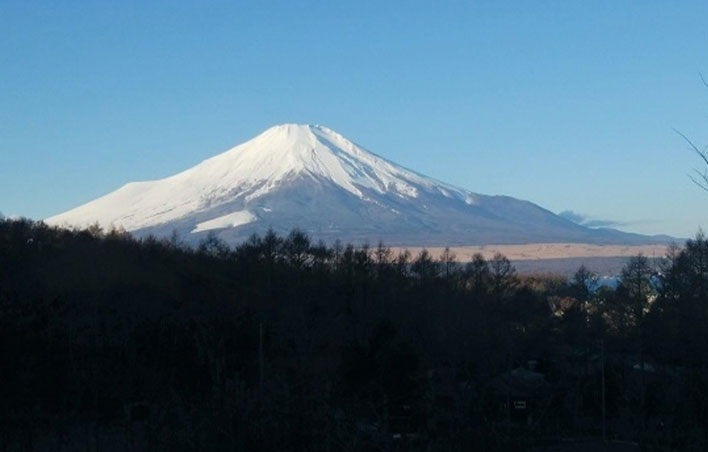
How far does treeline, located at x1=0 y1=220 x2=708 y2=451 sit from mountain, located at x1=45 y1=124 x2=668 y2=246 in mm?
76398

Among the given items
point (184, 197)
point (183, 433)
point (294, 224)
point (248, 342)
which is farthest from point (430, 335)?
point (184, 197)

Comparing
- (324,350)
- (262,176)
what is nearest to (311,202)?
(262,176)

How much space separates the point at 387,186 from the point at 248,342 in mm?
130295

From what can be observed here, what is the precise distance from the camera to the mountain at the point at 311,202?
124438 mm

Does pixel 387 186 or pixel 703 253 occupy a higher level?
pixel 387 186

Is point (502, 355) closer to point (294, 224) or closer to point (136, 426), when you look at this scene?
point (136, 426)

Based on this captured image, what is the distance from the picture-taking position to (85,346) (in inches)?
481

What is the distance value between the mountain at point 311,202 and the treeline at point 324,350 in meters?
76.4

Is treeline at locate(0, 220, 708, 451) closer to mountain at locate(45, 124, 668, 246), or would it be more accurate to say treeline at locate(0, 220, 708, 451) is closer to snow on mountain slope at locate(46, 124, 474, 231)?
mountain at locate(45, 124, 668, 246)

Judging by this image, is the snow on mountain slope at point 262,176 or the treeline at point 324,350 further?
the snow on mountain slope at point 262,176

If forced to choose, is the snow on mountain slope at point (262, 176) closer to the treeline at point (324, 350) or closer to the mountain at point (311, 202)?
the mountain at point (311, 202)

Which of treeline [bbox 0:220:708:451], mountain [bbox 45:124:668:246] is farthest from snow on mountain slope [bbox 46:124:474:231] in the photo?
treeline [bbox 0:220:708:451]

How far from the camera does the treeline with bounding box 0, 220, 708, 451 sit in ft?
24.4

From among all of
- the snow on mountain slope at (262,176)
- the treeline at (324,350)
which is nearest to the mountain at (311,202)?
the snow on mountain slope at (262,176)
